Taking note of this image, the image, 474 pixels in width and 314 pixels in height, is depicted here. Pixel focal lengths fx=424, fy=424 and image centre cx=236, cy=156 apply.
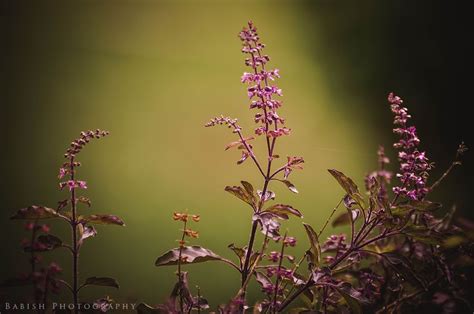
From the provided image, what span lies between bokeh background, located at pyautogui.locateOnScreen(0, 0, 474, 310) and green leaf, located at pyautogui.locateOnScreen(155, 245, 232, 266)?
50 centimetres

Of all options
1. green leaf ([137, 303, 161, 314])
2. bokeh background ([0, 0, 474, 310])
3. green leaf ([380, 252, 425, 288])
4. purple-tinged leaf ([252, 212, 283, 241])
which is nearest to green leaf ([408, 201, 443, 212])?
green leaf ([380, 252, 425, 288])

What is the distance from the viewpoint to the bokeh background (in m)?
1.24

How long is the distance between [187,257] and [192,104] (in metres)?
0.78

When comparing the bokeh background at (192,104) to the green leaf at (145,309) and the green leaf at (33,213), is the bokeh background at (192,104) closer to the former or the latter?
the green leaf at (145,309)

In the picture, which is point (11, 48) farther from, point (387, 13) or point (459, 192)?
point (459, 192)

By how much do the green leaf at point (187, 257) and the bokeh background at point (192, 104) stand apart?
0.50m

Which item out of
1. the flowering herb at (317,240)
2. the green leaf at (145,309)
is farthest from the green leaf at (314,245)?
the green leaf at (145,309)

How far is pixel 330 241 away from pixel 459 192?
35.7 inches

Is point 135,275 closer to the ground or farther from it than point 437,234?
closer to the ground

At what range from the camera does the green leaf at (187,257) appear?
68 centimetres

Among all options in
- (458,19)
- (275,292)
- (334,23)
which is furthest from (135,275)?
(458,19)

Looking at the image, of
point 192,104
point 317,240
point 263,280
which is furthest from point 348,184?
point 192,104

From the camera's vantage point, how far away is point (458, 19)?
61.9 inches

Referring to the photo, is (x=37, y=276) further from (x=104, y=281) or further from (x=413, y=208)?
(x=413, y=208)
